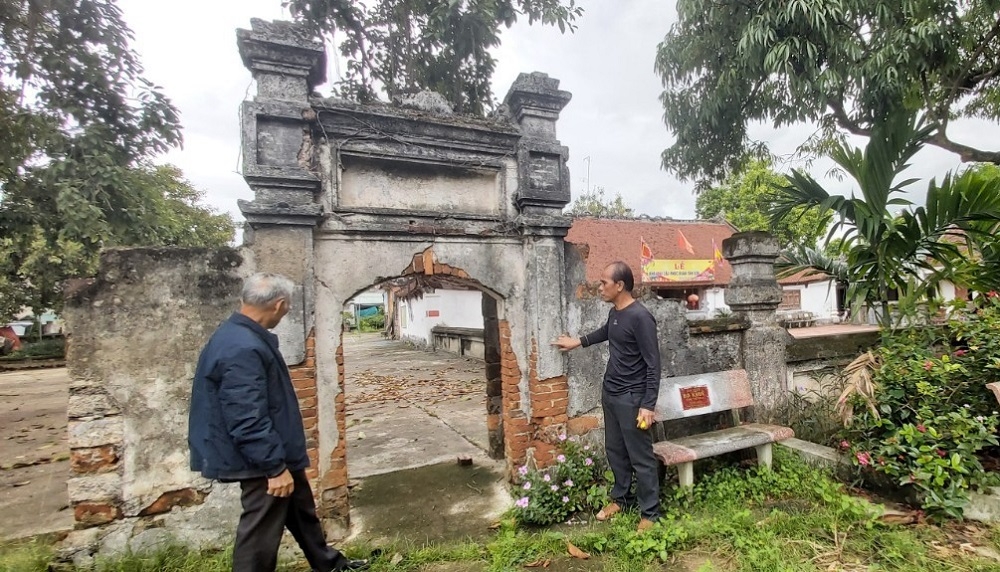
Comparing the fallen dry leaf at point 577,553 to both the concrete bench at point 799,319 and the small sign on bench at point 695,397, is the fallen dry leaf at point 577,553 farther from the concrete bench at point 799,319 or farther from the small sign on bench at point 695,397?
the concrete bench at point 799,319

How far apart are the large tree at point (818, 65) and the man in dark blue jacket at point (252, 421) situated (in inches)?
229

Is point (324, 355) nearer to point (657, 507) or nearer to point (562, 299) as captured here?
point (562, 299)

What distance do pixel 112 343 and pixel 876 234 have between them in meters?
5.87

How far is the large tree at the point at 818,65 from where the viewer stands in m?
→ 5.28

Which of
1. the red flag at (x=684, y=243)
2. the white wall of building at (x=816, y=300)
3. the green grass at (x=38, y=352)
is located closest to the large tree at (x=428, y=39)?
the red flag at (x=684, y=243)

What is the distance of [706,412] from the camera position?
4039 millimetres

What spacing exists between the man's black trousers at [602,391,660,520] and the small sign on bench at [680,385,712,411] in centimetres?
94

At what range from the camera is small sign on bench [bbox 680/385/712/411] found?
4.01 m

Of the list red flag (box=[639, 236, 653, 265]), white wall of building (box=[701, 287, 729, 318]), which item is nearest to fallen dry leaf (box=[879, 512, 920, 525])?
red flag (box=[639, 236, 653, 265])

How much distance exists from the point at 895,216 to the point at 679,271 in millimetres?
13786

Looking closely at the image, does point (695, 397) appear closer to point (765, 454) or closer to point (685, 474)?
point (765, 454)

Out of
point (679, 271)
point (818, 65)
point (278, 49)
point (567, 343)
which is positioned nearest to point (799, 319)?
point (679, 271)

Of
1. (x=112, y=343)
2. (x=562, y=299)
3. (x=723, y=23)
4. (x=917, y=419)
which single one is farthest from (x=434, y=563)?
(x=723, y=23)

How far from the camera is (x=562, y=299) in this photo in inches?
153
